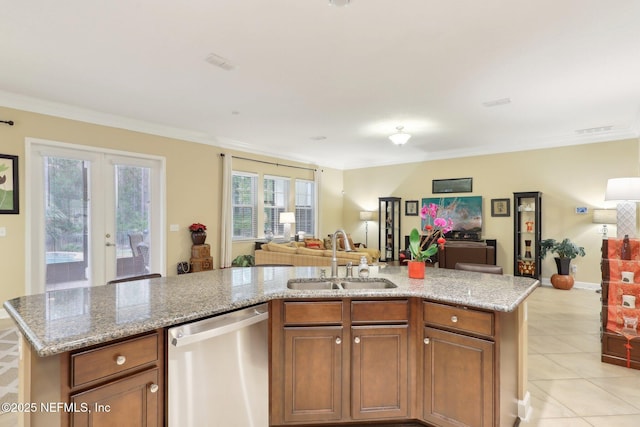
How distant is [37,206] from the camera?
4.51m

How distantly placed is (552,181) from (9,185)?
8640mm

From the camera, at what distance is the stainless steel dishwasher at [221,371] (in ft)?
5.05

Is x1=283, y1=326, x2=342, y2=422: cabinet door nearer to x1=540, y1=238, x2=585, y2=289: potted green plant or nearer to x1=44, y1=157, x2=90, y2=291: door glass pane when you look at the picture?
x1=44, y1=157, x2=90, y2=291: door glass pane

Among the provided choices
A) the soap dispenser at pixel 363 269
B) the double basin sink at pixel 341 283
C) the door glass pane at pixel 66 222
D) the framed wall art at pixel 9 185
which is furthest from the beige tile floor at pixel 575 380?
the framed wall art at pixel 9 185

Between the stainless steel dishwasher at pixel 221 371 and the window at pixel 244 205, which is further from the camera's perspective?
the window at pixel 244 205

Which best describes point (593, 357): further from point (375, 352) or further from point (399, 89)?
point (399, 89)

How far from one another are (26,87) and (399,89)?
4.40 metres

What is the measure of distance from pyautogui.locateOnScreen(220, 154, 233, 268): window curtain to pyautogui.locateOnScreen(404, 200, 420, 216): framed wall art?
430 cm

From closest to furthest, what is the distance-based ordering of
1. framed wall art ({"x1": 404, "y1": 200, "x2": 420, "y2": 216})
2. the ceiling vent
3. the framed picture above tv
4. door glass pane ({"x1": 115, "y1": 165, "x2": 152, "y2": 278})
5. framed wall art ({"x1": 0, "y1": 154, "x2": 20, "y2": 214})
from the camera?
the ceiling vent
framed wall art ({"x1": 0, "y1": 154, "x2": 20, "y2": 214})
door glass pane ({"x1": 115, "y1": 165, "x2": 152, "y2": 278})
the framed picture above tv
framed wall art ({"x1": 404, "y1": 200, "x2": 420, "y2": 216})

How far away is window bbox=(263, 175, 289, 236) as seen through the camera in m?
7.79

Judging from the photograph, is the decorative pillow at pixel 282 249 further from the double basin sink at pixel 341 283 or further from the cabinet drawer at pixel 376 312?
the cabinet drawer at pixel 376 312

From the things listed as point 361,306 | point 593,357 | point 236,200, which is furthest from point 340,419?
point 236,200

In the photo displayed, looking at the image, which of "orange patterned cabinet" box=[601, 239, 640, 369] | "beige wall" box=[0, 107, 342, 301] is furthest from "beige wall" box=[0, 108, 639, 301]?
"orange patterned cabinet" box=[601, 239, 640, 369]

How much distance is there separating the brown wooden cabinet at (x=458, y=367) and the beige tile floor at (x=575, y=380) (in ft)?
2.25
